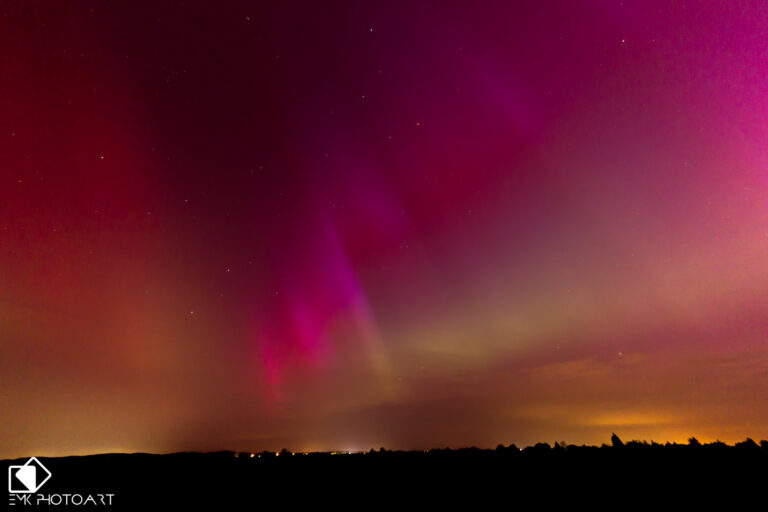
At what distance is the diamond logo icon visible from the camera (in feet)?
41.1

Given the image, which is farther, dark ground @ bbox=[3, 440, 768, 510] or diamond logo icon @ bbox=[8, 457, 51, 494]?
diamond logo icon @ bbox=[8, 457, 51, 494]

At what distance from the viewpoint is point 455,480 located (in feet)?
34.9

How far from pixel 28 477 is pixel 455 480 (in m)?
13.1

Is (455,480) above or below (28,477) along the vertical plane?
below

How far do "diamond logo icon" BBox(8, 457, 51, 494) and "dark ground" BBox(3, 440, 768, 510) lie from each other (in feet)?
1.66

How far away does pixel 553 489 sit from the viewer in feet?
31.7

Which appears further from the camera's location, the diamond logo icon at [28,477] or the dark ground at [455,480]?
the diamond logo icon at [28,477]

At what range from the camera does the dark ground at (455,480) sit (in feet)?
30.0

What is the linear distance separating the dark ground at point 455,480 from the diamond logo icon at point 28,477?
0.50m

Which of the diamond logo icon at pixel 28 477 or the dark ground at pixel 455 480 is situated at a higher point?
the diamond logo icon at pixel 28 477

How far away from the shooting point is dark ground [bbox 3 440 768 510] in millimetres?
9133

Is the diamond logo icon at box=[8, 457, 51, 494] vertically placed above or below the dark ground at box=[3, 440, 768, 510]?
above

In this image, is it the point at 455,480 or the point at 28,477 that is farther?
the point at 28,477

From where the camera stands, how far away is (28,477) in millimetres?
13172
